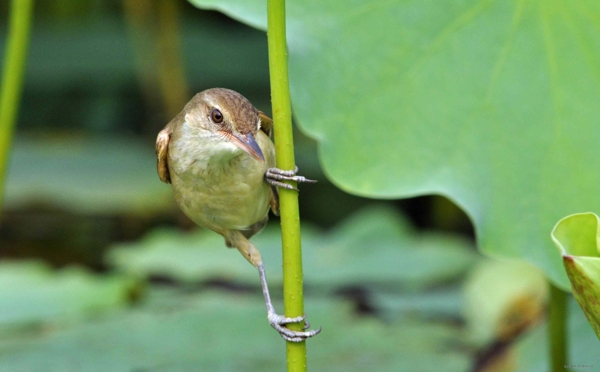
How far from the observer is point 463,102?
2062mm

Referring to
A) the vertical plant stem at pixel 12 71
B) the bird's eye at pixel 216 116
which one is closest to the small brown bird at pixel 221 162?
the bird's eye at pixel 216 116

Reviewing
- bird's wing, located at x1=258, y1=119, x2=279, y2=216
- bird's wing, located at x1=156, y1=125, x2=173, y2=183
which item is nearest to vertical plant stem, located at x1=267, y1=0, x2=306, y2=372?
bird's wing, located at x1=258, y1=119, x2=279, y2=216

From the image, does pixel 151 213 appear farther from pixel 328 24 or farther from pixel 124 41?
pixel 328 24

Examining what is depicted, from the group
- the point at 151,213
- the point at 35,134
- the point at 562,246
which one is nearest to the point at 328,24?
the point at 562,246

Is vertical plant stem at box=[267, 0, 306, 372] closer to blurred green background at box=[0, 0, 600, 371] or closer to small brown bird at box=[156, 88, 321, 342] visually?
small brown bird at box=[156, 88, 321, 342]

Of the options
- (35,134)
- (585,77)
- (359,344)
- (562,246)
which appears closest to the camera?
(562,246)

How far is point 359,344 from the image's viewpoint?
9.50ft

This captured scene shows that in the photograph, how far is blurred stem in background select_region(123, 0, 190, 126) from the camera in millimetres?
5250

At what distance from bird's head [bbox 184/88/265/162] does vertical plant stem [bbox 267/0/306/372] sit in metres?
0.46

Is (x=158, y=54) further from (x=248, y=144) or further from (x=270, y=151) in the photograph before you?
(x=248, y=144)

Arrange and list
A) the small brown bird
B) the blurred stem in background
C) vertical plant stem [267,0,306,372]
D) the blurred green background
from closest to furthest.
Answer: vertical plant stem [267,0,306,372]
the small brown bird
the blurred green background
the blurred stem in background

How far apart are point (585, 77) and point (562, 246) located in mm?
997

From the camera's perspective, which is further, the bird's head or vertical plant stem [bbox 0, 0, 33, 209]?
vertical plant stem [bbox 0, 0, 33, 209]

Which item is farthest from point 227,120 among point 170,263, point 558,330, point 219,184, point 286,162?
point 170,263
